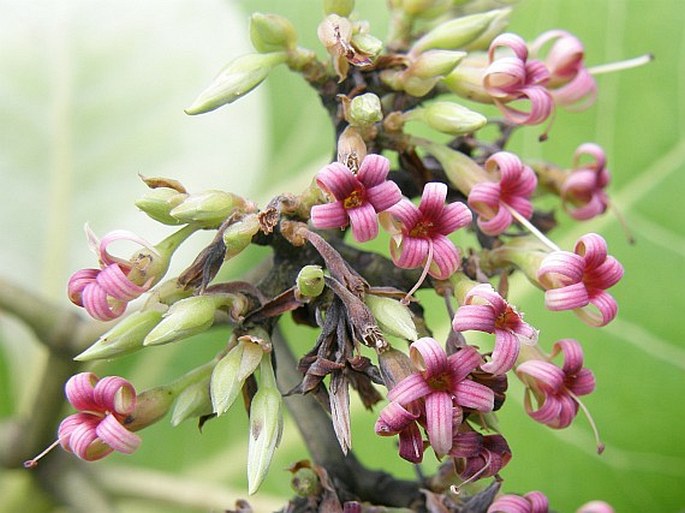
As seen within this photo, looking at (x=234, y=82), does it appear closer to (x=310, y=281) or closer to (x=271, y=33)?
(x=271, y=33)

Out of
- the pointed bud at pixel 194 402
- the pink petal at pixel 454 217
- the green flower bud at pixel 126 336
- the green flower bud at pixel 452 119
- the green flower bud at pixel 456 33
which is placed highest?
the green flower bud at pixel 456 33

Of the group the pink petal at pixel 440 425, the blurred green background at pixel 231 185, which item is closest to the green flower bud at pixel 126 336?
the pink petal at pixel 440 425

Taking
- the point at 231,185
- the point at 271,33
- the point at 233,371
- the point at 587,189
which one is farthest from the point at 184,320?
the point at 231,185

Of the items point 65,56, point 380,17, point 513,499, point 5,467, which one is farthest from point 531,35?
point 5,467

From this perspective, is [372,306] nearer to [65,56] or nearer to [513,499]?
[513,499]

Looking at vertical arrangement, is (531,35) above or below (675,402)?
above

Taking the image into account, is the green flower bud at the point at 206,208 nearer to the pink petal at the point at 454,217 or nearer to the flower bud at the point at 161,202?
the flower bud at the point at 161,202

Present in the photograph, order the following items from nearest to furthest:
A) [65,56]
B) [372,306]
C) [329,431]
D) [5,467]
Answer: [372,306], [329,431], [5,467], [65,56]
